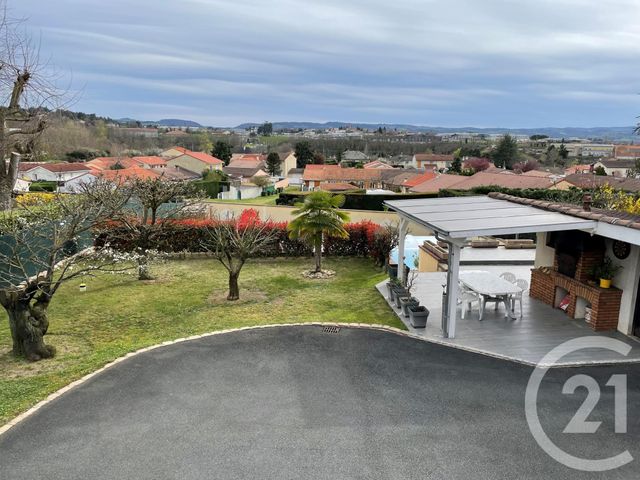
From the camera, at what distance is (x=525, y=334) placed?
32.7 ft

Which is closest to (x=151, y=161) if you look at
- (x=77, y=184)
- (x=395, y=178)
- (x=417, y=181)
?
(x=395, y=178)

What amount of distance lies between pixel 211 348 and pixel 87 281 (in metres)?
7.25

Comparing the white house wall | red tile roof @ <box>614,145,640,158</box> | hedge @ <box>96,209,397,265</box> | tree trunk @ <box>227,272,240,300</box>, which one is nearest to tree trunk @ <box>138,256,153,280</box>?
hedge @ <box>96,209,397,265</box>

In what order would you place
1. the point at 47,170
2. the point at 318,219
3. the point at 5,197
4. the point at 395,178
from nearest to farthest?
the point at 5,197, the point at 318,219, the point at 47,170, the point at 395,178

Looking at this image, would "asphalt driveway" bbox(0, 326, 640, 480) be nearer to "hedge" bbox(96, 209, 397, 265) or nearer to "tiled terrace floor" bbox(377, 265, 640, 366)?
"tiled terrace floor" bbox(377, 265, 640, 366)

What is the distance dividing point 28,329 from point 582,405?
9.46 metres

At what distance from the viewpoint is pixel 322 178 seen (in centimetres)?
7431

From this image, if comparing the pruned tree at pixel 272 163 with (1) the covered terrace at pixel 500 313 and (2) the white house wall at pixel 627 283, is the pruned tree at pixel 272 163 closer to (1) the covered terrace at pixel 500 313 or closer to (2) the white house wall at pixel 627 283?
(1) the covered terrace at pixel 500 313

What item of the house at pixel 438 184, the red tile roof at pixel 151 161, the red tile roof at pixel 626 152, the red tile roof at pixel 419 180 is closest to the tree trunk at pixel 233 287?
the house at pixel 438 184

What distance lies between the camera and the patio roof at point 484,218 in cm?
905

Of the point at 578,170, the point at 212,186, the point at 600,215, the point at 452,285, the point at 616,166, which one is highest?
the point at 616,166

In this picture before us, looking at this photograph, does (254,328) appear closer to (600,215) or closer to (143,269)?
(143,269)

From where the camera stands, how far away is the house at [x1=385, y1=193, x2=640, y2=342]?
30.2 feet

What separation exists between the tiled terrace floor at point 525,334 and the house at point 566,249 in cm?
12
